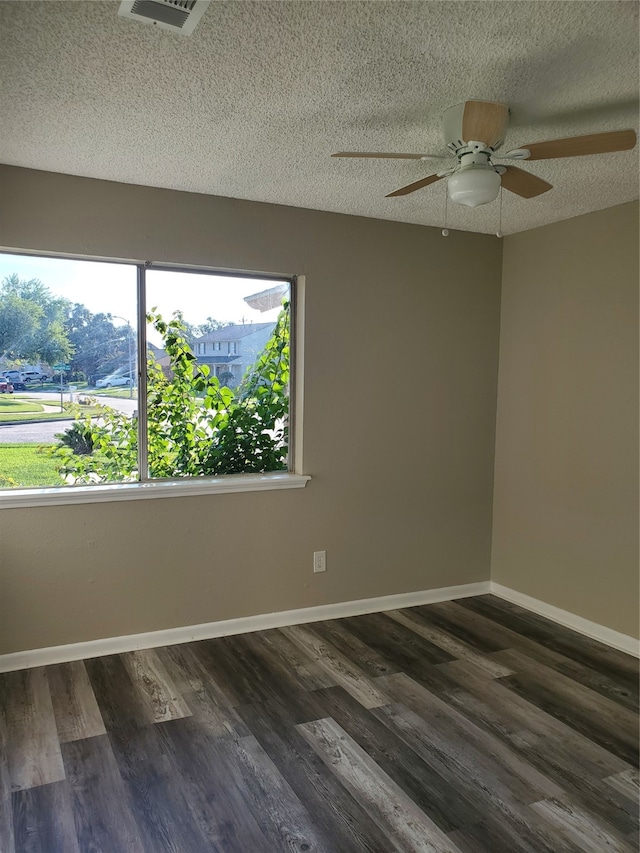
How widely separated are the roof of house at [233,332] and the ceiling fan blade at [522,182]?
1.71 metres

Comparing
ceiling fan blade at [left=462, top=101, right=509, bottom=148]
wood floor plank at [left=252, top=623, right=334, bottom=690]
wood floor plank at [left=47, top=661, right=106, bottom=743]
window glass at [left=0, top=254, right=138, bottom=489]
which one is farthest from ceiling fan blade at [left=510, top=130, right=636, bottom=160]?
wood floor plank at [left=47, top=661, right=106, bottom=743]

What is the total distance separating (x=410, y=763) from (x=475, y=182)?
2.24 metres

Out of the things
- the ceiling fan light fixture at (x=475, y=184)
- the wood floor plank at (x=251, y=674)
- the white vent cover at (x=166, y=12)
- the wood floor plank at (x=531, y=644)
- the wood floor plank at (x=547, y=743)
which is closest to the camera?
the white vent cover at (x=166, y=12)

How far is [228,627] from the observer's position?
3.64 meters

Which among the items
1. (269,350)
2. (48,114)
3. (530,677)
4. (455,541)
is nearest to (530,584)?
(455,541)

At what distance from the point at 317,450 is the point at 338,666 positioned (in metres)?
1.25

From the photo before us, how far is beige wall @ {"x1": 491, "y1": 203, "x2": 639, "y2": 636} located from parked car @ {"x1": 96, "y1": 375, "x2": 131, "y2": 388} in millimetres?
2539

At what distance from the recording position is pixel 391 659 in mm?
3367

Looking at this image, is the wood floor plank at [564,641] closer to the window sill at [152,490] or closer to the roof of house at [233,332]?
the window sill at [152,490]

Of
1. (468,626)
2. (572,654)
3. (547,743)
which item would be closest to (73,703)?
(547,743)

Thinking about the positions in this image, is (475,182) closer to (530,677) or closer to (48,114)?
(48,114)

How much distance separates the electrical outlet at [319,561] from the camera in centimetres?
388

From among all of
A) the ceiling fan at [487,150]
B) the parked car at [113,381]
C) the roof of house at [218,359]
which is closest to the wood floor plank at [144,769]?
the parked car at [113,381]

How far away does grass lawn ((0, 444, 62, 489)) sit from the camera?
10.5 feet
